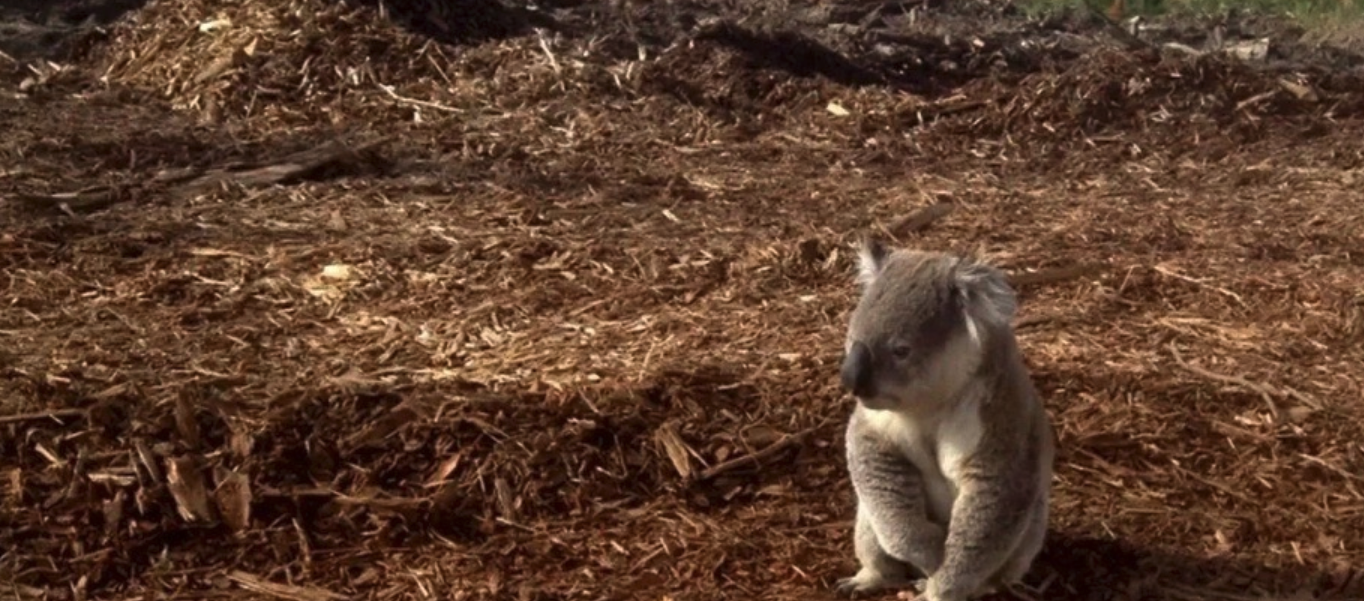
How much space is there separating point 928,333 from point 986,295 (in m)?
0.17

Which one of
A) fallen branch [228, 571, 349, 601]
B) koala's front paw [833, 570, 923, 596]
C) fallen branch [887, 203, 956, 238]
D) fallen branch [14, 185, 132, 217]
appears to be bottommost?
fallen branch [14, 185, 132, 217]

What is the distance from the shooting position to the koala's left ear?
453 cm

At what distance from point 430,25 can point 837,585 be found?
7.33 meters

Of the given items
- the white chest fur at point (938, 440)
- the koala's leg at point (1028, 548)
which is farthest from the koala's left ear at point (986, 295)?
the koala's leg at point (1028, 548)

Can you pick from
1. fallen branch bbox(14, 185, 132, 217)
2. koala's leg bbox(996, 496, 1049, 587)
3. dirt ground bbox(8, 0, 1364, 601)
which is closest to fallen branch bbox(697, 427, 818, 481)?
dirt ground bbox(8, 0, 1364, 601)

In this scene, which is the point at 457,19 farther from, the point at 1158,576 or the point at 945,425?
the point at 945,425

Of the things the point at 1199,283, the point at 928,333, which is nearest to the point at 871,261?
the point at 928,333

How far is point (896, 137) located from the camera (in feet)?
34.8

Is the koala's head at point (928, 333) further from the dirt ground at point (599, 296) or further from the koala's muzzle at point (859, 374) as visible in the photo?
the dirt ground at point (599, 296)

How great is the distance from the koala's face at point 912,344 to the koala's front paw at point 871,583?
2.14 feet

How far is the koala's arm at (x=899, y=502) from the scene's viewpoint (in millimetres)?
4762

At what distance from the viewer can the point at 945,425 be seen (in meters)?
4.67

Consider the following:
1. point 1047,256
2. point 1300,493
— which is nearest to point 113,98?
point 1047,256

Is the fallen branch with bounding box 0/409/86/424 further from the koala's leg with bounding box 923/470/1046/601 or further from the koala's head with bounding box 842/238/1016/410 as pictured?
the koala's leg with bounding box 923/470/1046/601
